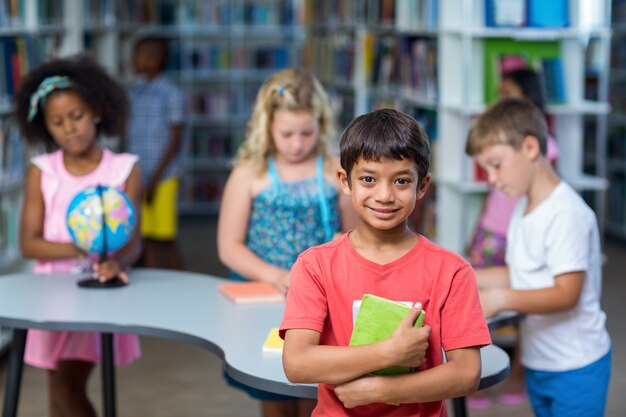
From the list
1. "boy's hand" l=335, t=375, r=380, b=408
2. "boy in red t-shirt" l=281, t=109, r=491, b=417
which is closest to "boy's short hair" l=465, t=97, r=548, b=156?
"boy in red t-shirt" l=281, t=109, r=491, b=417

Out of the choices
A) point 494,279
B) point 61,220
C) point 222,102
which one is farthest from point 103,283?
point 222,102

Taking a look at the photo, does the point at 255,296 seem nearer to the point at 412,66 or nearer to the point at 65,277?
the point at 65,277

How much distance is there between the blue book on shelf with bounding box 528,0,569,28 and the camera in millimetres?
4594

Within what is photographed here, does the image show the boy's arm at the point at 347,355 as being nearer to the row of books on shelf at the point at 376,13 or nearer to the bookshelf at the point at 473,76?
the bookshelf at the point at 473,76

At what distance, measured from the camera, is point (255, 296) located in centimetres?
259

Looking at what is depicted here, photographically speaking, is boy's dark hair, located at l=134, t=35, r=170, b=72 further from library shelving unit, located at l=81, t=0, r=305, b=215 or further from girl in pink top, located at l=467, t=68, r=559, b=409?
library shelving unit, located at l=81, t=0, r=305, b=215

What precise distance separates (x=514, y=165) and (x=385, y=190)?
39.2 inches

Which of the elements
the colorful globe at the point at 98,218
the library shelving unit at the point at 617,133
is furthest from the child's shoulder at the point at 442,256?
the library shelving unit at the point at 617,133

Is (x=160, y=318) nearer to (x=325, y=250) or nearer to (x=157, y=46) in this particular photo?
(x=325, y=250)

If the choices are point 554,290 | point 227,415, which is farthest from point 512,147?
point 227,415

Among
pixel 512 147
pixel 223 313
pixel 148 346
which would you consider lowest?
pixel 148 346

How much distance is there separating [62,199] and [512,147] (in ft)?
4.28

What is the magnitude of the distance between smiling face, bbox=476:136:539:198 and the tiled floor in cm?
148

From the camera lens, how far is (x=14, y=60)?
4598mm
